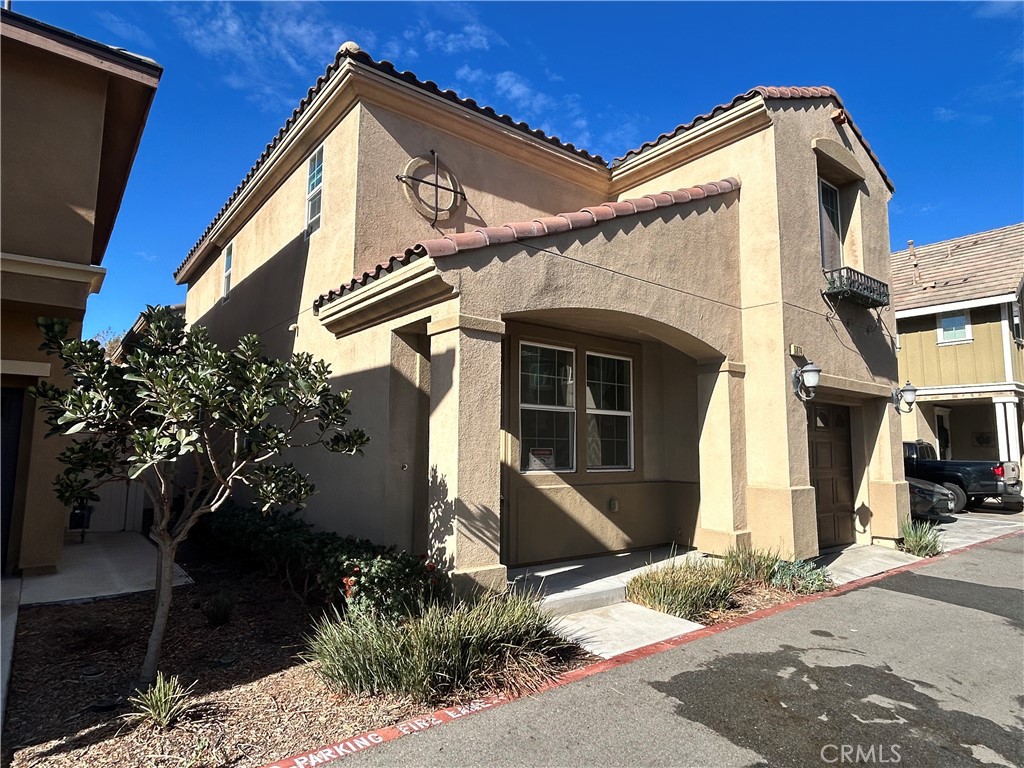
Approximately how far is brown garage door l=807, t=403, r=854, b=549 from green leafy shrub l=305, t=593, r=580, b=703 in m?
7.12

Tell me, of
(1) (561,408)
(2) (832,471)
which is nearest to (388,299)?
(1) (561,408)

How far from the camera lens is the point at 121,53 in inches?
273

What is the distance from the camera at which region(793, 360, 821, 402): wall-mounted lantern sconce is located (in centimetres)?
836

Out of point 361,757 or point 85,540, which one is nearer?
point 361,757

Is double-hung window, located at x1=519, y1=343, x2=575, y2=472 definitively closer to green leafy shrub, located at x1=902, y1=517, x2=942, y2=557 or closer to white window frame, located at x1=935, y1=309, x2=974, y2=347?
green leafy shrub, located at x1=902, y1=517, x2=942, y2=557

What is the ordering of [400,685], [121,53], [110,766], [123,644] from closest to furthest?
1. [110,766]
2. [400,685]
3. [123,644]
4. [121,53]

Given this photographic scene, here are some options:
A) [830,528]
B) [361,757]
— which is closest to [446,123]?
[361,757]

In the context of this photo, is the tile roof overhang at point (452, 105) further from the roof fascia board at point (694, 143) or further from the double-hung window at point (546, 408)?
the double-hung window at point (546, 408)

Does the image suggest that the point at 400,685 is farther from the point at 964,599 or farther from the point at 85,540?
the point at 85,540

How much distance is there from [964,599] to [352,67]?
10.4 meters

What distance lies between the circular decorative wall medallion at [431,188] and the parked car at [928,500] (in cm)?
1207

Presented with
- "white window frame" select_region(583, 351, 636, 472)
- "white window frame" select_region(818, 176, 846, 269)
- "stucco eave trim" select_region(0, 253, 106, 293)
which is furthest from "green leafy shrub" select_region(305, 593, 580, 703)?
"white window frame" select_region(818, 176, 846, 269)

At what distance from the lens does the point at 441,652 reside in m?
4.42
